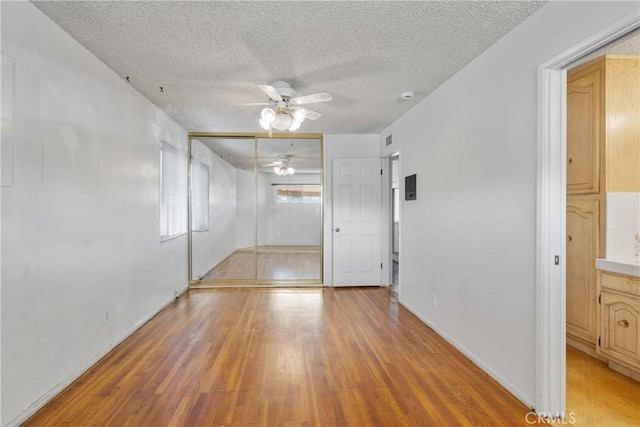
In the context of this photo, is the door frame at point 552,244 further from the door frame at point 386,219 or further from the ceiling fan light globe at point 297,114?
the door frame at point 386,219

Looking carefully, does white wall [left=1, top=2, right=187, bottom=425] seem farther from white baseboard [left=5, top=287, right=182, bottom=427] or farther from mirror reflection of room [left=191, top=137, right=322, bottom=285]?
mirror reflection of room [left=191, top=137, right=322, bottom=285]

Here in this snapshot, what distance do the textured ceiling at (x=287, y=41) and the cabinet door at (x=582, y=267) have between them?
165 cm

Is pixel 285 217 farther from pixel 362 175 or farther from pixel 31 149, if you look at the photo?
pixel 31 149

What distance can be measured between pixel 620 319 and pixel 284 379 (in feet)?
8.44

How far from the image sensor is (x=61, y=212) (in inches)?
80.4

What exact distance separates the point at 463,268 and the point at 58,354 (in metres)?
3.15

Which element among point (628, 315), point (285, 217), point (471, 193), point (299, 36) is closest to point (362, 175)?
point (285, 217)

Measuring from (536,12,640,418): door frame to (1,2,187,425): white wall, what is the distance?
3.11m

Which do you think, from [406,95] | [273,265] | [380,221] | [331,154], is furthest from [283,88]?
[273,265]

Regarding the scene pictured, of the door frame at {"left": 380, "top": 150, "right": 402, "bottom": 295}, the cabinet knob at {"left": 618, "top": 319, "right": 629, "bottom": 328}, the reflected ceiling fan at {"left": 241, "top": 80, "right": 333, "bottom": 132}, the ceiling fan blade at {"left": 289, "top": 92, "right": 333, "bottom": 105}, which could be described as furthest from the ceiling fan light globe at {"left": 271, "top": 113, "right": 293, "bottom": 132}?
the cabinet knob at {"left": 618, "top": 319, "right": 629, "bottom": 328}

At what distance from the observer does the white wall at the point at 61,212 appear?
1.69 meters

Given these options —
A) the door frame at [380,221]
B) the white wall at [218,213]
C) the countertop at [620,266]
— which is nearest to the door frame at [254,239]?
the door frame at [380,221]

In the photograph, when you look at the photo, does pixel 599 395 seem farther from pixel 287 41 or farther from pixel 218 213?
pixel 218 213

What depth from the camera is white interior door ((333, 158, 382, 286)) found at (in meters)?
4.81
